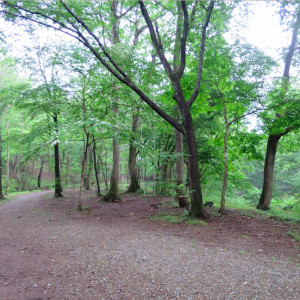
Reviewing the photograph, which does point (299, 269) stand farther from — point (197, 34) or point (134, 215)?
point (197, 34)

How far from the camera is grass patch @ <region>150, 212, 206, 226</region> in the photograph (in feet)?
21.1

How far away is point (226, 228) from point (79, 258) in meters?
4.00

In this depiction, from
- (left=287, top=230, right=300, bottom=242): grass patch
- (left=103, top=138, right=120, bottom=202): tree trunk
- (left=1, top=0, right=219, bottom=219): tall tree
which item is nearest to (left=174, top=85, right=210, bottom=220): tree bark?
(left=1, top=0, right=219, bottom=219): tall tree

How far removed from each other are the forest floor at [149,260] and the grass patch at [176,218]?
13 cm

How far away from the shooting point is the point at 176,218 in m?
7.03

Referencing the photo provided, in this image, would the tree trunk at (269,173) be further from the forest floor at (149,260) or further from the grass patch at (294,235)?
the grass patch at (294,235)

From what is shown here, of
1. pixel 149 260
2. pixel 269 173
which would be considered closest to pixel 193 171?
pixel 149 260

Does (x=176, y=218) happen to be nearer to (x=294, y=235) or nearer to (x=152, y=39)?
(x=294, y=235)

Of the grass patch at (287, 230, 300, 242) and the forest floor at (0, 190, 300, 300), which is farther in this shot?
the grass patch at (287, 230, 300, 242)

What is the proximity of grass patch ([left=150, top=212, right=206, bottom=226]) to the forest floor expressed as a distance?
0.43ft

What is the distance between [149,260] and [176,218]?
3.39 metres

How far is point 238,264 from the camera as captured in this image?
3.62 m

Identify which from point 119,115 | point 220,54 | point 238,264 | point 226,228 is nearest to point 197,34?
point 220,54

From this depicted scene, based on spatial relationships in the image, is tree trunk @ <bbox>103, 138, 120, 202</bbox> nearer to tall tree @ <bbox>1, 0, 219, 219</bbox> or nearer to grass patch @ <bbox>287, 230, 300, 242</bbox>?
tall tree @ <bbox>1, 0, 219, 219</bbox>
